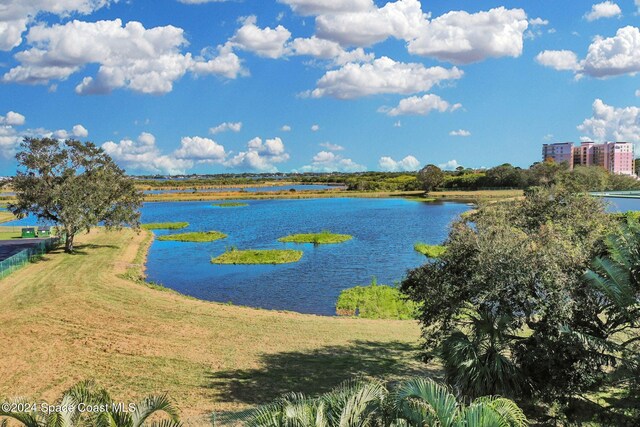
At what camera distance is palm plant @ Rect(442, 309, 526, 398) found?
12.9 m

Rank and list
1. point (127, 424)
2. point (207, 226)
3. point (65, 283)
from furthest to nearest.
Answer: point (207, 226)
point (65, 283)
point (127, 424)

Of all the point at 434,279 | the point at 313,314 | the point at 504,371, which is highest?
the point at 434,279

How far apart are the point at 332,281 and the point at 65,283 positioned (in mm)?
19070

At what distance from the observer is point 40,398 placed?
16.0m

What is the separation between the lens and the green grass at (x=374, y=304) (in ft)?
99.4

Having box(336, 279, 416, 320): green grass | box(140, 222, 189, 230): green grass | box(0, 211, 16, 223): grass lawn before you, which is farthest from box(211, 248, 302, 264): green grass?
box(0, 211, 16, 223): grass lawn

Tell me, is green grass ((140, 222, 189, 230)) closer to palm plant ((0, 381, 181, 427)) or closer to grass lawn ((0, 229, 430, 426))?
grass lawn ((0, 229, 430, 426))

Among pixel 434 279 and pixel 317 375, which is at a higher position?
pixel 434 279

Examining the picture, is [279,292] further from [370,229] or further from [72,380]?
[370,229]

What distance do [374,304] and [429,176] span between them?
12722 cm

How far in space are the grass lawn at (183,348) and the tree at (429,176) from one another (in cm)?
12883

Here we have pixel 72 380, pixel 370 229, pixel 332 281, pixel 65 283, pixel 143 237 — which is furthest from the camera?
pixel 370 229

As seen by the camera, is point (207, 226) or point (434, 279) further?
point (207, 226)

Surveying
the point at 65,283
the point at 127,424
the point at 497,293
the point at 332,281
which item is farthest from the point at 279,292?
the point at 127,424
